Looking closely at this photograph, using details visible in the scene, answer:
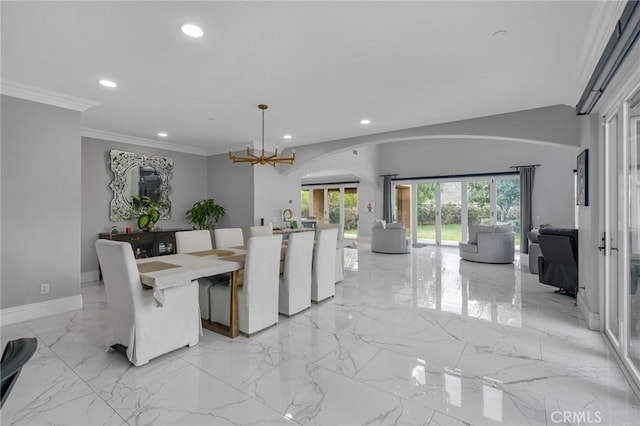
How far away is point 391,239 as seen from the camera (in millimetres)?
8320

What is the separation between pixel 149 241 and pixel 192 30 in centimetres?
437

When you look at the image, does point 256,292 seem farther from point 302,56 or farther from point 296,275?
point 302,56

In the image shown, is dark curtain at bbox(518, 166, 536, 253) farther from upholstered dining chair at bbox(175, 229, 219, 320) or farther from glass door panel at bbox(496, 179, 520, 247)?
upholstered dining chair at bbox(175, 229, 219, 320)

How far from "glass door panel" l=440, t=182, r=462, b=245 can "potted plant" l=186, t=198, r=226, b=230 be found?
698 cm

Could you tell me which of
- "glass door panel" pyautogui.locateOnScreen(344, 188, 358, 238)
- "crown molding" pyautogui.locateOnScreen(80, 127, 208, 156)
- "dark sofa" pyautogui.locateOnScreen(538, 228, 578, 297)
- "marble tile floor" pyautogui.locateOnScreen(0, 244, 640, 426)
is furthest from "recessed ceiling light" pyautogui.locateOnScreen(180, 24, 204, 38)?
"glass door panel" pyautogui.locateOnScreen(344, 188, 358, 238)

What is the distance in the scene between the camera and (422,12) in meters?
2.18

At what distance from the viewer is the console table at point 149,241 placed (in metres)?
5.34

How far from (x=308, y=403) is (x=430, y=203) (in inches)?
366

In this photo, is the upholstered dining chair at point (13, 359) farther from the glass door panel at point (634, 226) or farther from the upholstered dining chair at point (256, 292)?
the glass door panel at point (634, 226)

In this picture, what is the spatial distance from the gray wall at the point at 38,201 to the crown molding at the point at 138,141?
5.34 feet

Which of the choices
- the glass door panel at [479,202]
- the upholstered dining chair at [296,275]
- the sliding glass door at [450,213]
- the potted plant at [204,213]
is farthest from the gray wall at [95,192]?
the glass door panel at [479,202]

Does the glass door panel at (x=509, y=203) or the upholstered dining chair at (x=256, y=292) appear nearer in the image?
the upholstered dining chair at (x=256, y=292)

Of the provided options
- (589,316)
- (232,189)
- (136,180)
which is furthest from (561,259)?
(136,180)

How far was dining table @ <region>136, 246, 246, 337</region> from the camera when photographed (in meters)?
2.50
